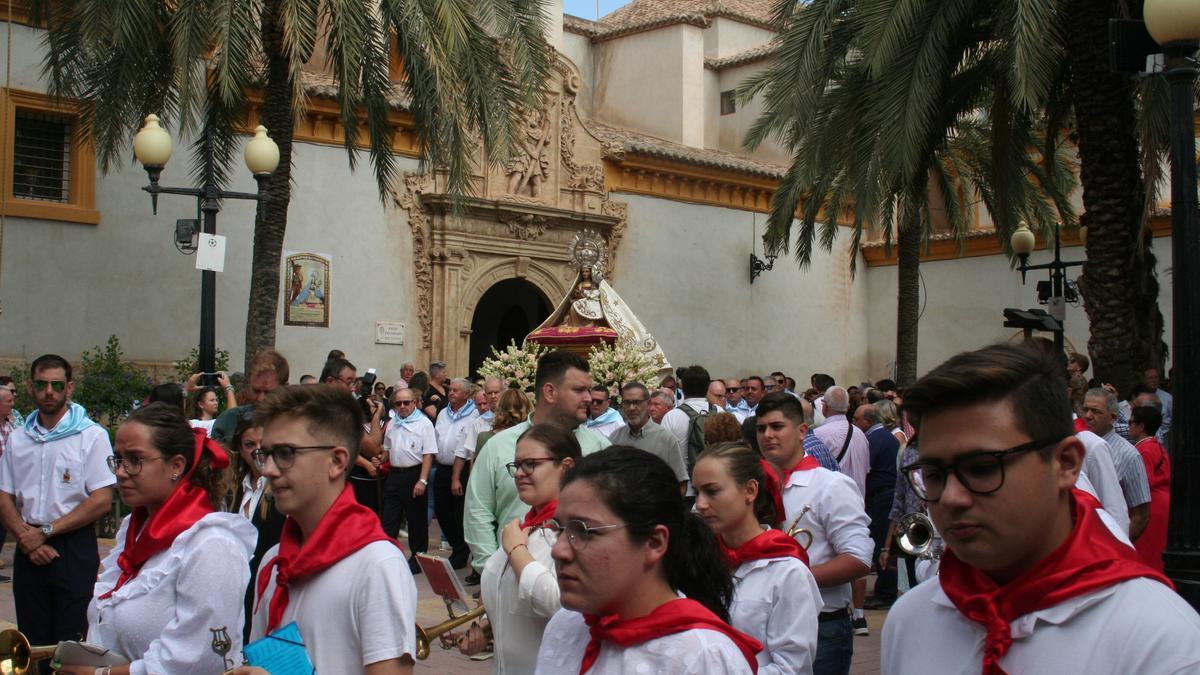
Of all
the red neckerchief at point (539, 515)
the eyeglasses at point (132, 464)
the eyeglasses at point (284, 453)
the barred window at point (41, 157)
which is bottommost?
the red neckerchief at point (539, 515)

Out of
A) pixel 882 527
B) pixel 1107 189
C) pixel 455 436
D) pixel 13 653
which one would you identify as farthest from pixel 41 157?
pixel 13 653

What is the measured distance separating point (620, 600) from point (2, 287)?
18591 millimetres

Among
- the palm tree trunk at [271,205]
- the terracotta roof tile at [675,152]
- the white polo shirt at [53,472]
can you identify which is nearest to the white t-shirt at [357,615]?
the white polo shirt at [53,472]

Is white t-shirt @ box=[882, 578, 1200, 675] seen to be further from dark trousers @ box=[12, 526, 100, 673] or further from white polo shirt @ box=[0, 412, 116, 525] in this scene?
white polo shirt @ box=[0, 412, 116, 525]

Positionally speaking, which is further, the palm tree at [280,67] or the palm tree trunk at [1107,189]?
the palm tree at [280,67]

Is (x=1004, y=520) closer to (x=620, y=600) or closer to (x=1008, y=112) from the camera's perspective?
(x=620, y=600)

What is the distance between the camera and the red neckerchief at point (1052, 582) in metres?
2.07

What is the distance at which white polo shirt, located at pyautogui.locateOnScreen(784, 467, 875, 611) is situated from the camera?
528cm

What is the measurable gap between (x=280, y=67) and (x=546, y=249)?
11637mm

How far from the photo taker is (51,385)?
679 cm

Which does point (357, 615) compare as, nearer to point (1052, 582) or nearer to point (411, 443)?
point (1052, 582)

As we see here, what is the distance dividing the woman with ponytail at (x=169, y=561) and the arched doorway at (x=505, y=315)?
23675 mm

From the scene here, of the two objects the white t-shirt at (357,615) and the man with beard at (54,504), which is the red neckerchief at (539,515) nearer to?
the white t-shirt at (357,615)

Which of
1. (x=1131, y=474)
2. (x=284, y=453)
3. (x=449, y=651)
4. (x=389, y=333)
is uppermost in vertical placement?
(x=389, y=333)
